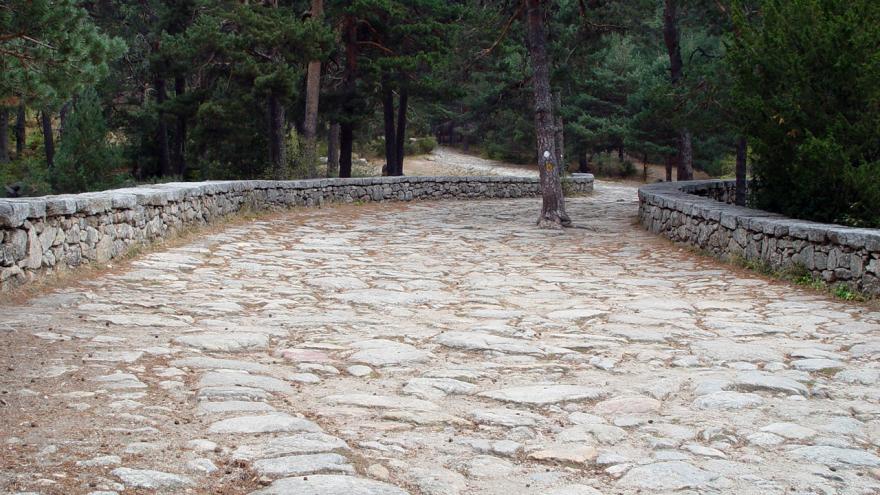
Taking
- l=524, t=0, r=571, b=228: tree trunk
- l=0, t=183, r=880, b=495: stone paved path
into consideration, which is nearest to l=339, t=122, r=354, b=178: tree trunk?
l=524, t=0, r=571, b=228: tree trunk

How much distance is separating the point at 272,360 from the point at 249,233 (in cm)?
798

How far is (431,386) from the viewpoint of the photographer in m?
5.00

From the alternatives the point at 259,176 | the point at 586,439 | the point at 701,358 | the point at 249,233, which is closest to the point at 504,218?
the point at 249,233

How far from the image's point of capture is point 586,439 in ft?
13.5

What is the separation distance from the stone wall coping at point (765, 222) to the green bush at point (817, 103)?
1.80 ft

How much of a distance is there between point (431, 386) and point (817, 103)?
23.4 ft

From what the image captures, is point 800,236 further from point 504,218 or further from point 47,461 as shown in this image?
point 504,218

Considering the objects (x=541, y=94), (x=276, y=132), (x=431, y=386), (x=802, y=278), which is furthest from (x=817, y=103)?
(x=276, y=132)

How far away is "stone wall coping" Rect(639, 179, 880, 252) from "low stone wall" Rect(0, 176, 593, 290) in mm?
7249

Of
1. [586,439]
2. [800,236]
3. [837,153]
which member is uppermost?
[837,153]

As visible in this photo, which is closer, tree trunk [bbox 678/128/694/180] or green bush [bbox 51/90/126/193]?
green bush [bbox 51/90/126/193]

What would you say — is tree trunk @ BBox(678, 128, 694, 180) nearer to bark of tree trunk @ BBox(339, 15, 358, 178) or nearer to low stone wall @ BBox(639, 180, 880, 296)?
bark of tree trunk @ BBox(339, 15, 358, 178)

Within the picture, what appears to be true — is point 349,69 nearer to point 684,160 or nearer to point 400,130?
point 400,130

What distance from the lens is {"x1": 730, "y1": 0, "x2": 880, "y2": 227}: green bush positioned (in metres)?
9.31
